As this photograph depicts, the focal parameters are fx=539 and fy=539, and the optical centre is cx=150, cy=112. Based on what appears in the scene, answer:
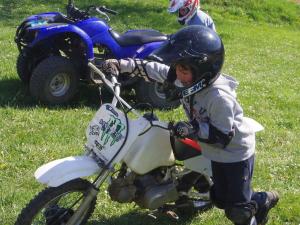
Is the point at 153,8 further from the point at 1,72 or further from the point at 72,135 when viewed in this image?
the point at 72,135

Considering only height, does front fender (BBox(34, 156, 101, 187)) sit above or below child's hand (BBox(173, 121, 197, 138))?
below

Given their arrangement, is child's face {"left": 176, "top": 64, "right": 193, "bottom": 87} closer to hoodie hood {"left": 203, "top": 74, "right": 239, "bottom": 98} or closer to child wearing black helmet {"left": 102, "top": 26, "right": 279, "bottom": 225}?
child wearing black helmet {"left": 102, "top": 26, "right": 279, "bottom": 225}

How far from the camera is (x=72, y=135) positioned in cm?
602

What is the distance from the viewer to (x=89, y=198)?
11.9ft

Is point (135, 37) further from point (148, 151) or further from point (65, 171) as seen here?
point (65, 171)

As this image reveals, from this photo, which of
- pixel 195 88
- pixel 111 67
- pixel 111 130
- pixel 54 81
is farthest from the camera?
pixel 54 81

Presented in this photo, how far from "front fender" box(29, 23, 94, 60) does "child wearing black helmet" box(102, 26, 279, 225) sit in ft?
9.79

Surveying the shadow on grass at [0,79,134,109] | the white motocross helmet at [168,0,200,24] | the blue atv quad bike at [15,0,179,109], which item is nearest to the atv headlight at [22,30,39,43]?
the blue atv quad bike at [15,0,179,109]

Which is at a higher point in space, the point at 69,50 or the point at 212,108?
the point at 212,108

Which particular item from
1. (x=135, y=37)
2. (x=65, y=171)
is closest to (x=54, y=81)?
(x=135, y=37)

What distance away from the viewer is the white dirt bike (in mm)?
3490

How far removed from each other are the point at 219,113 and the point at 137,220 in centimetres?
140

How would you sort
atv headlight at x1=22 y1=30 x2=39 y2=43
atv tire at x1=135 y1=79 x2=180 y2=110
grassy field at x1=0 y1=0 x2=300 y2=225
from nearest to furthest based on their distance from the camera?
1. grassy field at x1=0 y1=0 x2=300 y2=225
2. atv headlight at x1=22 y1=30 x2=39 y2=43
3. atv tire at x1=135 y1=79 x2=180 y2=110

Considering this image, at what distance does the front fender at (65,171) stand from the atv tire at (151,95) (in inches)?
149
